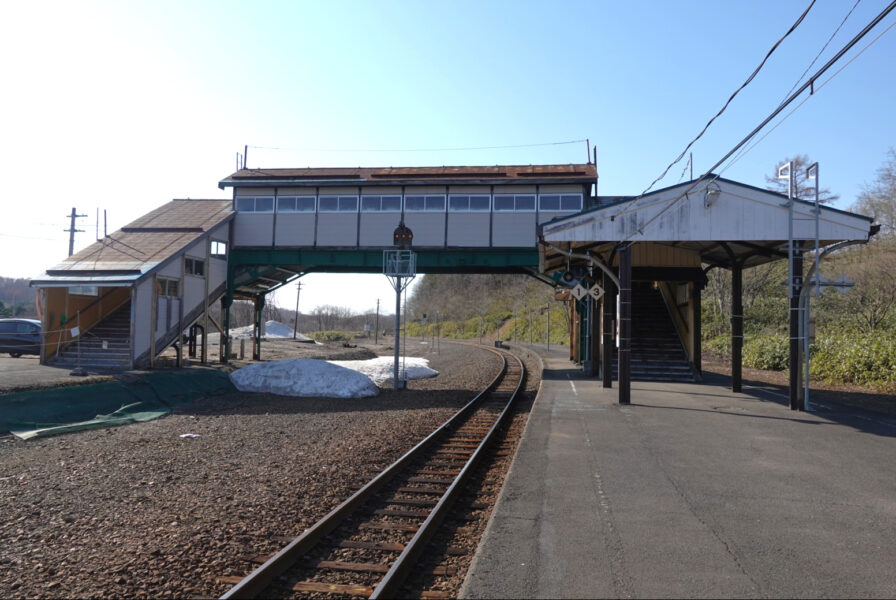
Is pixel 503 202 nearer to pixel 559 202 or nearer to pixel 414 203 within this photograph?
pixel 559 202

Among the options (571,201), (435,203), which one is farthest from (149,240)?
(571,201)

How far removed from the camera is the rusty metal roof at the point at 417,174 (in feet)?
81.8

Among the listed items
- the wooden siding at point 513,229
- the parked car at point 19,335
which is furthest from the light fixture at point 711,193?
the parked car at point 19,335

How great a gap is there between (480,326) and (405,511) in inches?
2454

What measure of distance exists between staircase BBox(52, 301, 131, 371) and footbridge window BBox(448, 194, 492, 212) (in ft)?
41.5

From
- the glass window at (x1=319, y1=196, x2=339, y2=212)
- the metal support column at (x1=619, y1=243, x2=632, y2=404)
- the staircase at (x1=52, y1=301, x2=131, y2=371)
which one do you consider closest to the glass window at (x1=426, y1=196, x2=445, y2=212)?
the glass window at (x1=319, y1=196, x2=339, y2=212)

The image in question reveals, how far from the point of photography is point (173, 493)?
771 cm

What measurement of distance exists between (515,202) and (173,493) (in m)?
19.3

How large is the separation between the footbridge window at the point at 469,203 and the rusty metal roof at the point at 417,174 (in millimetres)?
669

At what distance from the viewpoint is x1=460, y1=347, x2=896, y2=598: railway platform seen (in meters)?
4.77

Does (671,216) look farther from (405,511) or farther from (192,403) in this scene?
(192,403)

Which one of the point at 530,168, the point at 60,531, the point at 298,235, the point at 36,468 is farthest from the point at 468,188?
the point at 60,531

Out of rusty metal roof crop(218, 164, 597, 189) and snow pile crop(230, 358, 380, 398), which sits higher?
rusty metal roof crop(218, 164, 597, 189)

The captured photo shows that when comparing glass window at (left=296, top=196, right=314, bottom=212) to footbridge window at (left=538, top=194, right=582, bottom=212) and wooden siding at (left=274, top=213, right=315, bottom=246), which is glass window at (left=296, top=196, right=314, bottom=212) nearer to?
wooden siding at (left=274, top=213, right=315, bottom=246)
